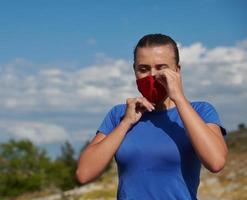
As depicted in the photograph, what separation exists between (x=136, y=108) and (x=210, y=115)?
50cm

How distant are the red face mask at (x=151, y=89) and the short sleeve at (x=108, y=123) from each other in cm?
39

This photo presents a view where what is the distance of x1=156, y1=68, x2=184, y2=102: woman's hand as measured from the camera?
4.01m

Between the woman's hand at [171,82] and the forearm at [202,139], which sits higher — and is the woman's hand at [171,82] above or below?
above

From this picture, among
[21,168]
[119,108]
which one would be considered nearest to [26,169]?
[21,168]

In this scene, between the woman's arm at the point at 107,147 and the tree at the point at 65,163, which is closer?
the woman's arm at the point at 107,147

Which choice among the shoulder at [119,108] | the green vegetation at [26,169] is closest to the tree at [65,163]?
the green vegetation at [26,169]

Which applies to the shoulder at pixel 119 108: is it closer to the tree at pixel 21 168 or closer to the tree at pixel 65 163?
the tree at pixel 65 163

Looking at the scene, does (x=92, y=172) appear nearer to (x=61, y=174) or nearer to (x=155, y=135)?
(x=155, y=135)

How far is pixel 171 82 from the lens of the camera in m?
4.02

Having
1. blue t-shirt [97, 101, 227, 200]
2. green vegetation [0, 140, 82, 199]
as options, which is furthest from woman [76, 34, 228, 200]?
green vegetation [0, 140, 82, 199]

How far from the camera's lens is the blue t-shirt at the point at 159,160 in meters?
3.99

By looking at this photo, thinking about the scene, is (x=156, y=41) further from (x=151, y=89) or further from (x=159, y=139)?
(x=159, y=139)

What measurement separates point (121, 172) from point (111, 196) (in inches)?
994

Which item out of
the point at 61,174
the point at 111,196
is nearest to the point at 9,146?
the point at 61,174
